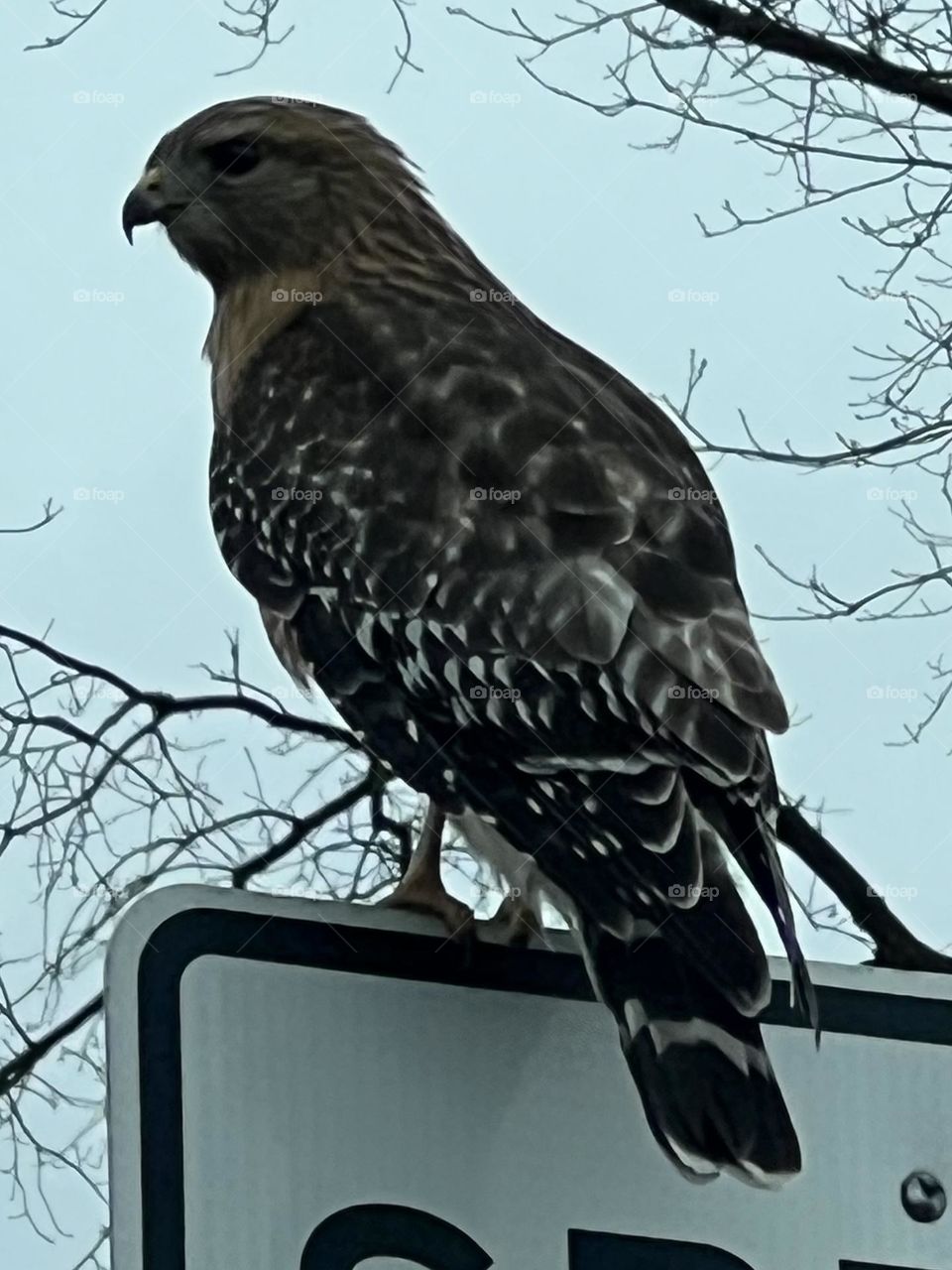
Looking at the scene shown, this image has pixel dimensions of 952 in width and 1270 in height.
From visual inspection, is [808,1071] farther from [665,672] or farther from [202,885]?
[665,672]

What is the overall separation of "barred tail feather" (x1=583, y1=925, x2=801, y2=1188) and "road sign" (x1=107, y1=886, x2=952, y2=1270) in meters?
0.02

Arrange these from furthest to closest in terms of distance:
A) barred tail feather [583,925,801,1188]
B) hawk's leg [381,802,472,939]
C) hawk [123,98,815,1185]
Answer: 1. hawk's leg [381,802,472,939]
2. hawk [123,98,815,1185]
3. barred tail feather [583,925,801,1188]

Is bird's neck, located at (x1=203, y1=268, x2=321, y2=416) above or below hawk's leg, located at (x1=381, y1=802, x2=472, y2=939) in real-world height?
above

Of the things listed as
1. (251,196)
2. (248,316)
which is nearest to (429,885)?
(248,316)

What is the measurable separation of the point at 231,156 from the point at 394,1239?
2.39 m

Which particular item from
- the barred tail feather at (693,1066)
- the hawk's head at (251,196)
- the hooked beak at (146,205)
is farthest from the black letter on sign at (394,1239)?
the hooked beak at (146,205)

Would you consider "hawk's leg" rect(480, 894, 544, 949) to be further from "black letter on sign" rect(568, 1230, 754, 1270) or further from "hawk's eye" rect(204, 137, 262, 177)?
"hawk's eye" rect(204, 137, 262, 177)

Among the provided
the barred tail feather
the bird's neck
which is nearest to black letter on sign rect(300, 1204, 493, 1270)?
the barred tail feather

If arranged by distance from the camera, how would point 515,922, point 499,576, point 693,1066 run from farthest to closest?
point 499,576 → point 515,922 → point 693,1066

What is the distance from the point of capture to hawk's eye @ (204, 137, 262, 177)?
3.19m

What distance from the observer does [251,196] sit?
320 centimetres

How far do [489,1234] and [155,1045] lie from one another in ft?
0.96

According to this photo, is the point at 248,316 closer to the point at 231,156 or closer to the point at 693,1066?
the point at 231,156

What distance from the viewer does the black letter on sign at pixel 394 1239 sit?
4.10 feet
